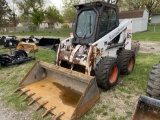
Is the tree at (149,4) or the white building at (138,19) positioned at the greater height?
the tree at (149,4)

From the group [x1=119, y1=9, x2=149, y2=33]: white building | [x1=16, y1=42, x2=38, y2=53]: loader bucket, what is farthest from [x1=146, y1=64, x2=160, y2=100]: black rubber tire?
[x1=119, y1=9, x2=149, y2=33]: white building

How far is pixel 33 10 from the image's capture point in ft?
110

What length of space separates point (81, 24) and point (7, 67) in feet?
12.4

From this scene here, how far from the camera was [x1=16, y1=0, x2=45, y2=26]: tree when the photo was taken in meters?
32.8

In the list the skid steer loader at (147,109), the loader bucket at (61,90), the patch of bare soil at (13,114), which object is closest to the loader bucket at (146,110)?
the skid steer loader at (147,109)

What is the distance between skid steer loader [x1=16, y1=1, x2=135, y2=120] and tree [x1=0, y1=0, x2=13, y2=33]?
130 feet

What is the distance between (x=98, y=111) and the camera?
9.98 feet

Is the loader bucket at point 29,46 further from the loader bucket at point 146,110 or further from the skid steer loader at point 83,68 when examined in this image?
the loader bucket at point 146,110

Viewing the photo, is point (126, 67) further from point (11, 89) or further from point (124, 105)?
point (11, 89)

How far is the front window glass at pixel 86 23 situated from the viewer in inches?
164

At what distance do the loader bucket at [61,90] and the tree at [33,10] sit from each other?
3115cm

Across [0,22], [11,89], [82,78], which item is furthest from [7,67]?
[0,22]

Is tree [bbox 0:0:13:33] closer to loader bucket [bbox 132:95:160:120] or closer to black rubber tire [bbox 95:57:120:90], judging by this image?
black rubber tire [bbox 95:57:120:90]

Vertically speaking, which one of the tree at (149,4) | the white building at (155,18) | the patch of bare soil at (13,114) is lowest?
the patch of bare soil at (13,114)
